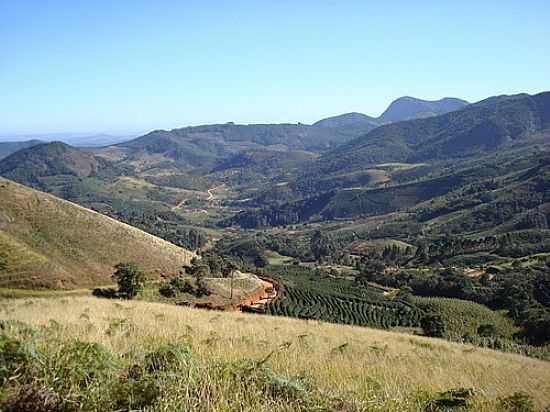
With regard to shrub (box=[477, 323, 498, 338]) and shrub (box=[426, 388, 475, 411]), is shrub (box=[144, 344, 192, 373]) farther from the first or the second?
shrub (box=[477, 323, 498, 338])

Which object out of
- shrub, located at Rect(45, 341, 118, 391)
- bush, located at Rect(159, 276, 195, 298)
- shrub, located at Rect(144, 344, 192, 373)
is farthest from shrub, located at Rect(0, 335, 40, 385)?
bush, located at Rect(159, 276, 195, 298)

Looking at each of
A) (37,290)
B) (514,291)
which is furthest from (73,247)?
(514,291)

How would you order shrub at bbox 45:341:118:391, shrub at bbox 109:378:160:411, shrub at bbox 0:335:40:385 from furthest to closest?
1. shrub at bbox 0:335:40:385
2. shrub at bbox 45:341:118:391
3. shrub at bbox 109:378:160:411

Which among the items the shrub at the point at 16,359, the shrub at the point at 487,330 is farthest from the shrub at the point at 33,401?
the shrub at the point at 487,330

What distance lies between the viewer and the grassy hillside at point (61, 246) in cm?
4847

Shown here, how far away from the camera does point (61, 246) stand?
56.1m

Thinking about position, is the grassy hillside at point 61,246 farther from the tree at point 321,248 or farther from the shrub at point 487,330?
the tree at point 321,248

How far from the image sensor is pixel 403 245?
503ft

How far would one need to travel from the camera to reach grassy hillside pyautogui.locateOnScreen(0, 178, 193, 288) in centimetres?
4847

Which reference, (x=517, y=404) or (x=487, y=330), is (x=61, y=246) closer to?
(x=487, y=330)

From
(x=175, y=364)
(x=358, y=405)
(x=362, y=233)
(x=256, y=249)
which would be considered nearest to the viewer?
(x=358, y=405)

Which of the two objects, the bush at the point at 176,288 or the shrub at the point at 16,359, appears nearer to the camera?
the shrub at the point at 16,359

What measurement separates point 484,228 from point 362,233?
44426 millimetres

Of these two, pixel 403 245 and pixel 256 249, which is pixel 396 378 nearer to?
pixel 256 249
